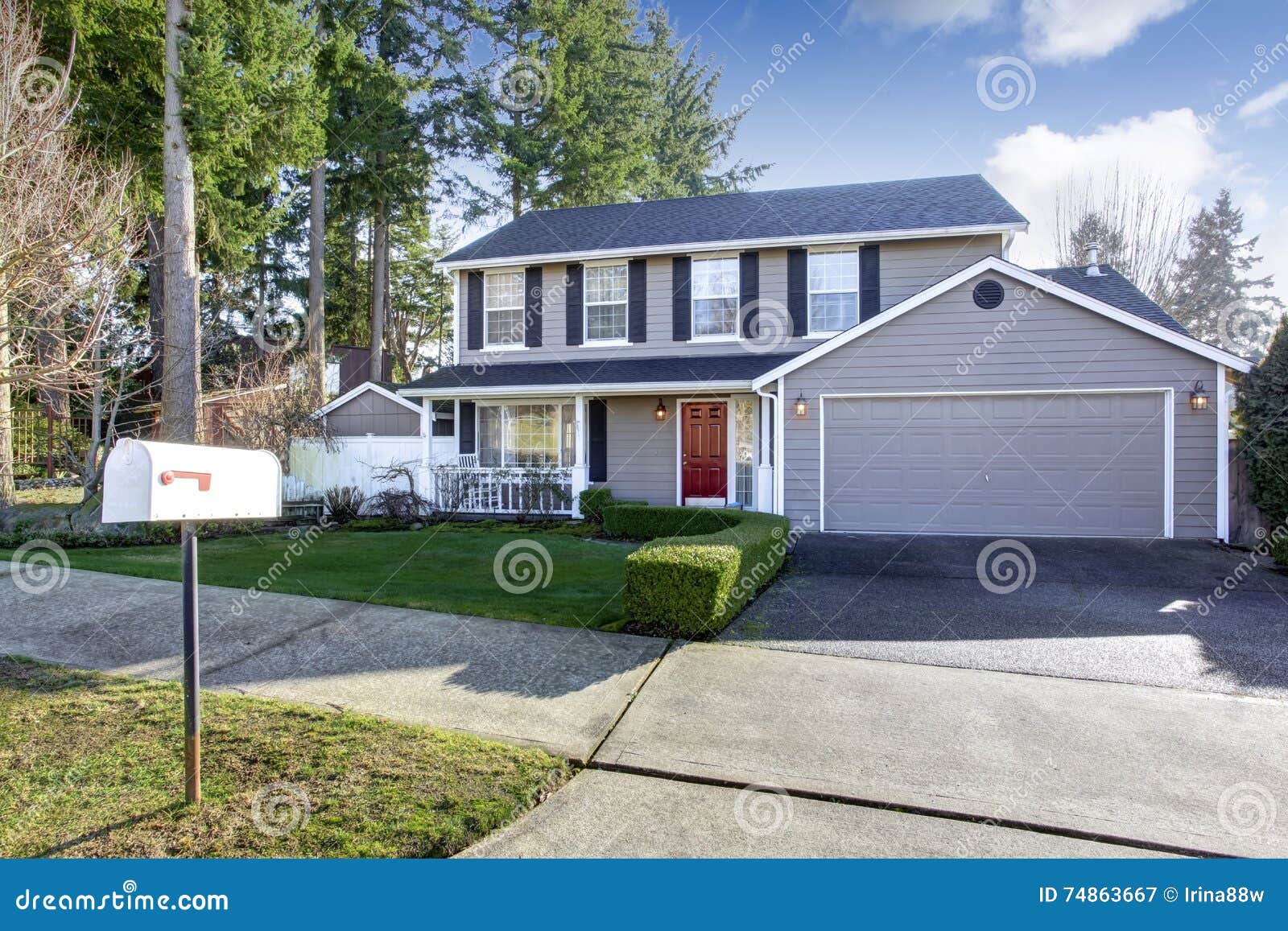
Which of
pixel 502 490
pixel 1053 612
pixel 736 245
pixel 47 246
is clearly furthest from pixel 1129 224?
pixel 47 246

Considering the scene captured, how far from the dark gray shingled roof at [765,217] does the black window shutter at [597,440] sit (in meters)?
3.21

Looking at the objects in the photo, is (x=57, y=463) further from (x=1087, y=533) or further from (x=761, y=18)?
(x=1087, y=533)

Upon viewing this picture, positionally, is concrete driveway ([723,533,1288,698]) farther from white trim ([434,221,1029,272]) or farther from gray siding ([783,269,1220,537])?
white trim ([434,221,1029,272])

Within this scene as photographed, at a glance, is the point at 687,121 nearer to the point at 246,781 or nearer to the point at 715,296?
the point at 715,296

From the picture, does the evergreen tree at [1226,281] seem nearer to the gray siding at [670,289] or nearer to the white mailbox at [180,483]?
the gray siding at [670,289]

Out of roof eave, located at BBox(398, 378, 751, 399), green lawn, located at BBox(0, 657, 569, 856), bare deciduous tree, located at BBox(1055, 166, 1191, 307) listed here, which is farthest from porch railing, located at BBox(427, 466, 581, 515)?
bare deciduous tree, located at BBox(1055, 166, 1191, 307)

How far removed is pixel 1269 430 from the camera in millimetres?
8312

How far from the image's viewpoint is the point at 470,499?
1349 centimetres

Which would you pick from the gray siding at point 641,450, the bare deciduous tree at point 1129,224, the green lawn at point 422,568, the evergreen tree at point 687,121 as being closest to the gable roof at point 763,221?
the gray siding at point 641,450

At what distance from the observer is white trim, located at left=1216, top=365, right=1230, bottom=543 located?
8.96m

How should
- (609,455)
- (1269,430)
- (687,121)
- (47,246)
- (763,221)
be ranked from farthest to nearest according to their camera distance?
(687,121) < (763,221) < (609,455) < (1269,430) < (47,246)

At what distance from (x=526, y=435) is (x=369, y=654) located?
9455 mm

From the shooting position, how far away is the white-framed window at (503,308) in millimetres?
14492
